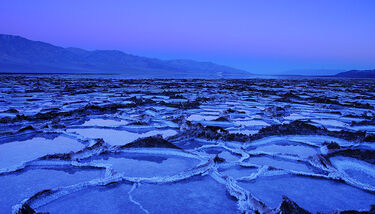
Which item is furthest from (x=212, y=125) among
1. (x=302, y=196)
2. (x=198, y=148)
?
(x=302, y=196)

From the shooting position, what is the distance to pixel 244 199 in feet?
5.18

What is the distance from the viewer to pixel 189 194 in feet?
5.57

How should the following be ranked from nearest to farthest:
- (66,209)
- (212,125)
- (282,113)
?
(66,209) → (212,125) → (282,113)

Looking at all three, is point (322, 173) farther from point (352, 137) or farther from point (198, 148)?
point (352, 137)

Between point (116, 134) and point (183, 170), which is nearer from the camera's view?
point (183, 170)

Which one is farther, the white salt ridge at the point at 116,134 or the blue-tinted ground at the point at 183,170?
the white salt ridge at the point at 116,134

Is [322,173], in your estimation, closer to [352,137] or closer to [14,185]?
[352,137]

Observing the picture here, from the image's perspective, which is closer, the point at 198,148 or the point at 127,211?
the point at 127,211

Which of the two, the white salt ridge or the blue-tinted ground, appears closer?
the blue-tinted ground

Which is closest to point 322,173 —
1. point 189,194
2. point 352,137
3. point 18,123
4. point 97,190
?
point 189,194

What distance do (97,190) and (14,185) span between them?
59 centimetres

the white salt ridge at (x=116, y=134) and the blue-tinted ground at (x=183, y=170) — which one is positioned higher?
the blue-tinted ground at (x=183, y=170)

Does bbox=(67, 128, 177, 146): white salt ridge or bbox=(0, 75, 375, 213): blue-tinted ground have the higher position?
bbox=(0, 75, 375, 213): blue-tinted ground

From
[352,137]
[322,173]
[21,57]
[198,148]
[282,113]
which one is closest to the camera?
[322,173]
